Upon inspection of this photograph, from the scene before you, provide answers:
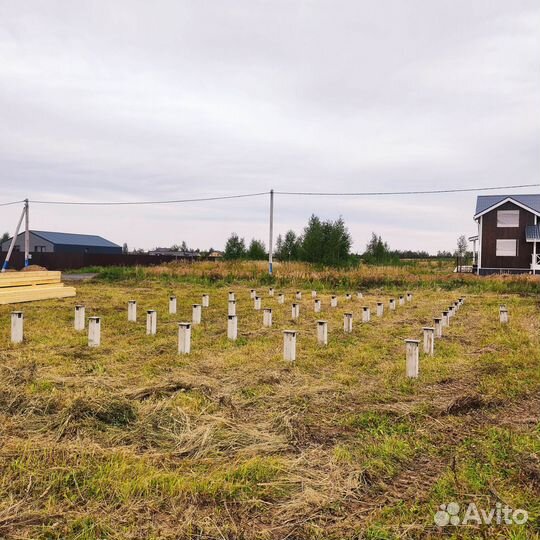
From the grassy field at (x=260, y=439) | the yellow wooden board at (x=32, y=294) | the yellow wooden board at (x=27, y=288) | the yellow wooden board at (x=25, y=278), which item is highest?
the yellow wooden board at (x=25, y=278)

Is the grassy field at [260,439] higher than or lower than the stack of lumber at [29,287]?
lower

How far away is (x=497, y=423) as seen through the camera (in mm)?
4324

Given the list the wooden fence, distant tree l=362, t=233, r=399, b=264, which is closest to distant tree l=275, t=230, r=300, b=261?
distant tree l=362, t=233, r=399, b=264

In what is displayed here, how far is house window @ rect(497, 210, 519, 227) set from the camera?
105 ft

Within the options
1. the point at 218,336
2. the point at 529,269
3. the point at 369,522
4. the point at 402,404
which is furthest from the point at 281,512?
the point at 529,269

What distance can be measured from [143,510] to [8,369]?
4108 millimetres

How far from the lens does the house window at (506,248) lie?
105 ft

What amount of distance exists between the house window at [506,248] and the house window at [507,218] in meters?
1.27

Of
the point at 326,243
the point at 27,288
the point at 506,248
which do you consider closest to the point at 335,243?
the point at 326,243

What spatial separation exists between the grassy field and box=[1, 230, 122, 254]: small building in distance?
2058 inches

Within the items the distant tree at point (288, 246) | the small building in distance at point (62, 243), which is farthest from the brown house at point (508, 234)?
the small building in distance at point (62, 243)

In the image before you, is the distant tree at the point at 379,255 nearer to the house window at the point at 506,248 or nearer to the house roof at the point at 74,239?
the house window at the point at 506,248

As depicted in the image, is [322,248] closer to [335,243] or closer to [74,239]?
[335,243]

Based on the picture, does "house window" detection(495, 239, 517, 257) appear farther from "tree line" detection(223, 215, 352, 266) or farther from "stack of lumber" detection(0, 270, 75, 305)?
"stack of lumber" detection(0, 270, 75, 305)
